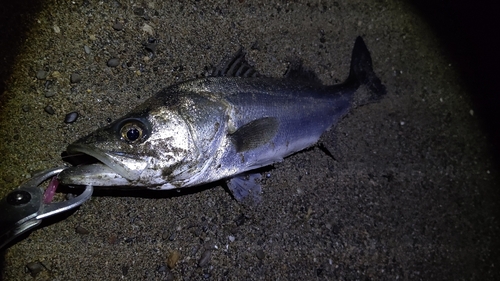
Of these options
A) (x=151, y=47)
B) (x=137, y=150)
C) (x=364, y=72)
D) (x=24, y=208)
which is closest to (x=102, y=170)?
(x=137, y=150)

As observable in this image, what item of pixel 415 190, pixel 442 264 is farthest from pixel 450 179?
pixel 442 264

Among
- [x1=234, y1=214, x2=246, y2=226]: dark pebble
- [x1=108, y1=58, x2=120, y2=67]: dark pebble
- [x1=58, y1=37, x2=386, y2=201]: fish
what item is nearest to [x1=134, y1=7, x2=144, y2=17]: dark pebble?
[x1=108, y1=58, x2=120, y2=67]: dark pebble

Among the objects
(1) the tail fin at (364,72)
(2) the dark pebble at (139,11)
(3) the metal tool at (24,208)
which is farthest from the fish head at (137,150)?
(1) the tail fin at (364,72)

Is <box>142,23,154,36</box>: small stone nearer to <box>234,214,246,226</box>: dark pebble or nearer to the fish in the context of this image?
the fish

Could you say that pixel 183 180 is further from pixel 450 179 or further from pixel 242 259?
pixel 450 179

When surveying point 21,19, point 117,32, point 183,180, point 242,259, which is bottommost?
point 242,259

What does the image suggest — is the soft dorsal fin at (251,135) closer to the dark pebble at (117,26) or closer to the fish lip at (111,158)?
the fish lip at (111,158)
